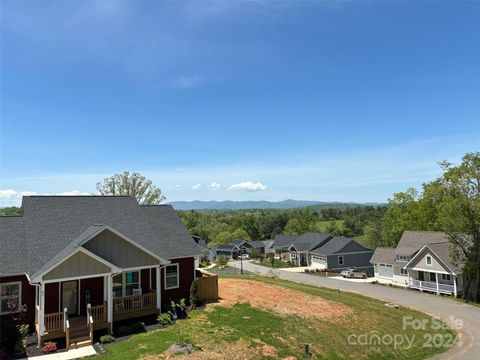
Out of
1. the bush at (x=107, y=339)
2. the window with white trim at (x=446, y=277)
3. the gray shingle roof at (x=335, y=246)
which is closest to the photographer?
the bush at (x=107, y=339)

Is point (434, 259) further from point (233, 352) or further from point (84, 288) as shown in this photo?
point (84, 288)

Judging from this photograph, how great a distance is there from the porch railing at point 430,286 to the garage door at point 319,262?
65.8 ft

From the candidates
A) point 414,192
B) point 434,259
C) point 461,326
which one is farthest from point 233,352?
point 414,192

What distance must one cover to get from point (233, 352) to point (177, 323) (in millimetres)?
4252

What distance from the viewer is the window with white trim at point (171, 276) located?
2211 centimetres

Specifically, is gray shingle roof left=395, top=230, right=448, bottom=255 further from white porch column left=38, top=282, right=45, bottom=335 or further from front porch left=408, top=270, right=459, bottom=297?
white porch column left=38, top=282, right=45, bottom=335

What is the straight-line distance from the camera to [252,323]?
19.0 meters

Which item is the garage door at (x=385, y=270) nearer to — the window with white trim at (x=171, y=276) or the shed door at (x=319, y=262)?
the shed door at (x=319, y=262)

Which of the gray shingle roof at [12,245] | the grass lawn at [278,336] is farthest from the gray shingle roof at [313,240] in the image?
the gray shingle roof at [12,245]

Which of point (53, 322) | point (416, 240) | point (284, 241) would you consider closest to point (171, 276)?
point (53, 322)

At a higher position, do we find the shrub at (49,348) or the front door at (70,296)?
the front door at (70,296)

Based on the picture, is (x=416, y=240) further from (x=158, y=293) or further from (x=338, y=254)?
(x=158, y=293)

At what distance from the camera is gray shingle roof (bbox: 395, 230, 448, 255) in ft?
163

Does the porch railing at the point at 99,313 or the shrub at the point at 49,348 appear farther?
the porch railing at the point at 99,313
